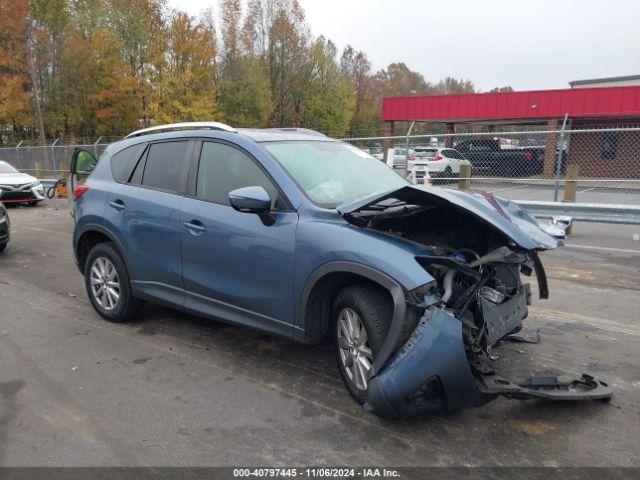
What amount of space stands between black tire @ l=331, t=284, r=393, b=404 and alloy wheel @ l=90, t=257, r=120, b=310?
2.48 meters

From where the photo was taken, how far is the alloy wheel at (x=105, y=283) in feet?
16.2

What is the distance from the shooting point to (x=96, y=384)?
3.79 m

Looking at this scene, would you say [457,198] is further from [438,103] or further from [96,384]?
[438,103]

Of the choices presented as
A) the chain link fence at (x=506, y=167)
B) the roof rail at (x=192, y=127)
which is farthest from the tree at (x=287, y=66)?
the roof rail at (x=192, y=127)

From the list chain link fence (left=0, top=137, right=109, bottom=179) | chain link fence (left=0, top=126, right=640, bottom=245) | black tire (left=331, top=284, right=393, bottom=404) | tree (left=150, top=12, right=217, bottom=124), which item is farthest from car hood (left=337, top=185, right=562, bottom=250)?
tree (left=150, top=12, right=217, bottom=124)

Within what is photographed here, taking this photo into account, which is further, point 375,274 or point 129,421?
point 129,421

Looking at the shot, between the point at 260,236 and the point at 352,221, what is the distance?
2.28 ft

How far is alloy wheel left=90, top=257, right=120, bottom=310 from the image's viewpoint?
4.94m

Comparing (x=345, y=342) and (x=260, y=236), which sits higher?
(x=260, y=236)

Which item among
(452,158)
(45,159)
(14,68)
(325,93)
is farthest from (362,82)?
(452,158)

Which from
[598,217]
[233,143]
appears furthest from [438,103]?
[233,143]

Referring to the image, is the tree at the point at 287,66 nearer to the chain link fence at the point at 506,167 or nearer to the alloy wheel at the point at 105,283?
the chain link fence at the point at 506,167

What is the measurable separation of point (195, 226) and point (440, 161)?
1189cm

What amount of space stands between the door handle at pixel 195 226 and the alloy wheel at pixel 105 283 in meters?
1.19
